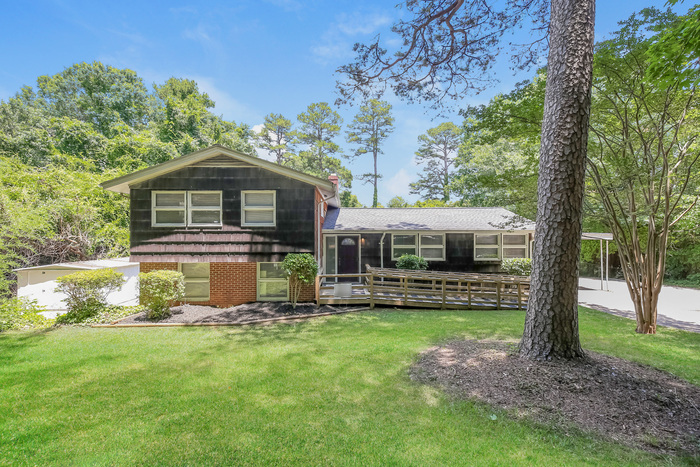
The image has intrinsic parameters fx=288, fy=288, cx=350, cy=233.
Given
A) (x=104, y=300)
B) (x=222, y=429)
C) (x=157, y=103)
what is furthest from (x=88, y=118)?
(x=222, y=429)

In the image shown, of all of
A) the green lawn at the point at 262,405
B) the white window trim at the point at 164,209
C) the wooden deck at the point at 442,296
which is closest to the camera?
the green lawn at the point at 262,405

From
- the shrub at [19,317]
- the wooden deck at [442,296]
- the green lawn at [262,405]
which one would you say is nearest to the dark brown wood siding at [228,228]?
the wooden deck at [442,296]

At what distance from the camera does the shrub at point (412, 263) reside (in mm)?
12906

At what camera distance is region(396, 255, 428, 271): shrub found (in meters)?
12.9

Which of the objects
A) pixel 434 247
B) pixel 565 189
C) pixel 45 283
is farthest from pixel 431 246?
pixel 45 283

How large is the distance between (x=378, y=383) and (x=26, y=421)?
4.19 meters

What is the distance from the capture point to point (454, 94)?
8.23m

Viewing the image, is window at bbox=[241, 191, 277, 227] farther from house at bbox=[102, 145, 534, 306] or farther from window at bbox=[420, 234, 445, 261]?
window at bbox=[420, 234, 445, 261]

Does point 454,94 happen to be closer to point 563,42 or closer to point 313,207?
point 563,42

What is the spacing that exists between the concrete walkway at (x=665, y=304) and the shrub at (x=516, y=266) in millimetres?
2189

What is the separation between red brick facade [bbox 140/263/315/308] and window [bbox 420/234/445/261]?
6.37 metres

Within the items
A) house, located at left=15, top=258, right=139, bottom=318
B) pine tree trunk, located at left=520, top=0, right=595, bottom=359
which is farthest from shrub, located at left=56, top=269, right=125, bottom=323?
pine tree trunk, located at left=520, top=0, right=595, bottom=359

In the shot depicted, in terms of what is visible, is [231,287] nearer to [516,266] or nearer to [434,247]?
[434,247]

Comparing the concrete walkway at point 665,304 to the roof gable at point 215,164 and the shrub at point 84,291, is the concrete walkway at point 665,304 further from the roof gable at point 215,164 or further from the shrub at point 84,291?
the shrub at point 84,291
